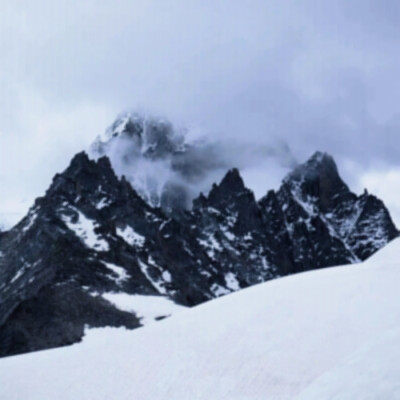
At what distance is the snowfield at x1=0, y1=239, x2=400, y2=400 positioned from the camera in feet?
58.6

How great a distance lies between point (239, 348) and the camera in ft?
63.2

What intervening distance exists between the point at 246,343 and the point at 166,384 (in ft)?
8.64

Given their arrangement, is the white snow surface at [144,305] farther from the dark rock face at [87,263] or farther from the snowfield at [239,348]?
the snowfield at [239,348]

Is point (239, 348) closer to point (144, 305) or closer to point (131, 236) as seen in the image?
point (144, 305)

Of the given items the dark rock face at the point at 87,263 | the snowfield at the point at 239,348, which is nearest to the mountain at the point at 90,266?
the dark rock face at the point at 87,263

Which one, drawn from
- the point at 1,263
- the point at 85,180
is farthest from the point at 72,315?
the point at 85,180

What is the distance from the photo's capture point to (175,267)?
448 feet

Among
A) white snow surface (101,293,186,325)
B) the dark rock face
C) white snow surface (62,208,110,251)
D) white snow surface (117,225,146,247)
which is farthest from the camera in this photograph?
white snow surface (117,225,146,247)

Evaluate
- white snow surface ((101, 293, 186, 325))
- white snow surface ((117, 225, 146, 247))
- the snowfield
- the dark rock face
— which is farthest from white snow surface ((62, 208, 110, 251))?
the snowfield

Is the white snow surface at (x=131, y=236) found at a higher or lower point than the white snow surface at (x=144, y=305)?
higher

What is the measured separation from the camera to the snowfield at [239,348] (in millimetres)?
17875

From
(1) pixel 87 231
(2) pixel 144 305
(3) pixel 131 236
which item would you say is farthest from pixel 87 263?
(3) pixel 131 236

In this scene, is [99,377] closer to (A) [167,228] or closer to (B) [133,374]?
(B) [133,374]

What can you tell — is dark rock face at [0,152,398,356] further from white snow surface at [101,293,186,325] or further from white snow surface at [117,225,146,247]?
white snow surface at [101,293,186,325]
